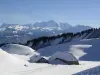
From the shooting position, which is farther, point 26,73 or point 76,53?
point 76,53

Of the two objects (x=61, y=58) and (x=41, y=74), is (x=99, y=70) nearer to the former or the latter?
(x=41, y=74)

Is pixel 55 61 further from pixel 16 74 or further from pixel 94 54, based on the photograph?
pixel 94 54

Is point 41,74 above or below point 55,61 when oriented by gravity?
above

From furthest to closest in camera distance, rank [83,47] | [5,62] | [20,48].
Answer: [20,48], [83,47], [5,62]

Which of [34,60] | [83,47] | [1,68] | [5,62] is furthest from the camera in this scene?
[83,47]

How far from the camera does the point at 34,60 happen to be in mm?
59781

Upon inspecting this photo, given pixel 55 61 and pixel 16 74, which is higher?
pixel 16 74

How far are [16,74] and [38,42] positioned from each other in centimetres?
13536

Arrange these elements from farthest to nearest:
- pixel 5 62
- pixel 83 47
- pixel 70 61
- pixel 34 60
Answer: pixel 83 47 → pixel 34 60 → pixel 70 61 → pixel 5 62

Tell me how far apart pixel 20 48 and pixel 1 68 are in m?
74.2

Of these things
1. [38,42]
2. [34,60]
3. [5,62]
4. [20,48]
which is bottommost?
[38,42]

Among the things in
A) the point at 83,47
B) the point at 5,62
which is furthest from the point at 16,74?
the point at 83,47

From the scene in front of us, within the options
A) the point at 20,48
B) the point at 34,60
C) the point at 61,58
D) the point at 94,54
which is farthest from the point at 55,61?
the point at 20,48

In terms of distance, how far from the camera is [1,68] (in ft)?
107
